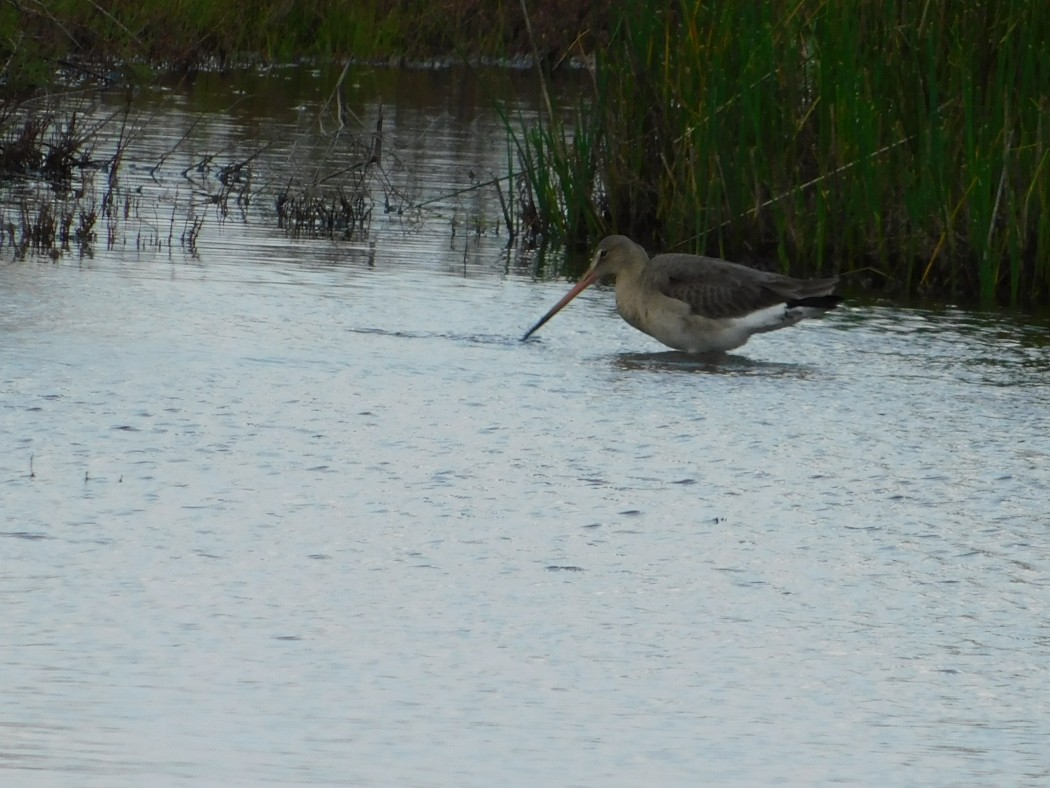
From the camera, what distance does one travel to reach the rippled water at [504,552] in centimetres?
326


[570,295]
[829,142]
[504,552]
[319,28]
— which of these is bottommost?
[504,552]

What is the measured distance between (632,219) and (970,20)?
1.96 meters

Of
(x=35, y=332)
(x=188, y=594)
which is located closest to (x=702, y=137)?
(x=35, y=332)

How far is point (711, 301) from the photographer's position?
270 inches

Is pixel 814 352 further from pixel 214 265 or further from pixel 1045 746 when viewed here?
pixel 1045 746

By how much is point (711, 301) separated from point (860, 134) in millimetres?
1757

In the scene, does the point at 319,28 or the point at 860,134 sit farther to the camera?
the point at 319,28

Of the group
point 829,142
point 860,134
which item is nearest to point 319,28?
point 829,142

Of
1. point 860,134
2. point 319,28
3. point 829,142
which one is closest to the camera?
point 860,134

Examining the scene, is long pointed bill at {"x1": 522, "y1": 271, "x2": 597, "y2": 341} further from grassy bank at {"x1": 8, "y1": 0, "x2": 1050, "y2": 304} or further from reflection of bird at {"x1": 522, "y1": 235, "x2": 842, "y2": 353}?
grassy bank at {"x1": 8, "y1": 0, "x2": 1050, "y2": 304}

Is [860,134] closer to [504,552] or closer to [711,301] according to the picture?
[711,301]

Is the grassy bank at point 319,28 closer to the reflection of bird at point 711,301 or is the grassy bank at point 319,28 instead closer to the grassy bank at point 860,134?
the grassy bank at point 860,134

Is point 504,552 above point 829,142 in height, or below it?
below

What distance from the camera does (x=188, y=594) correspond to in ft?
12.9
